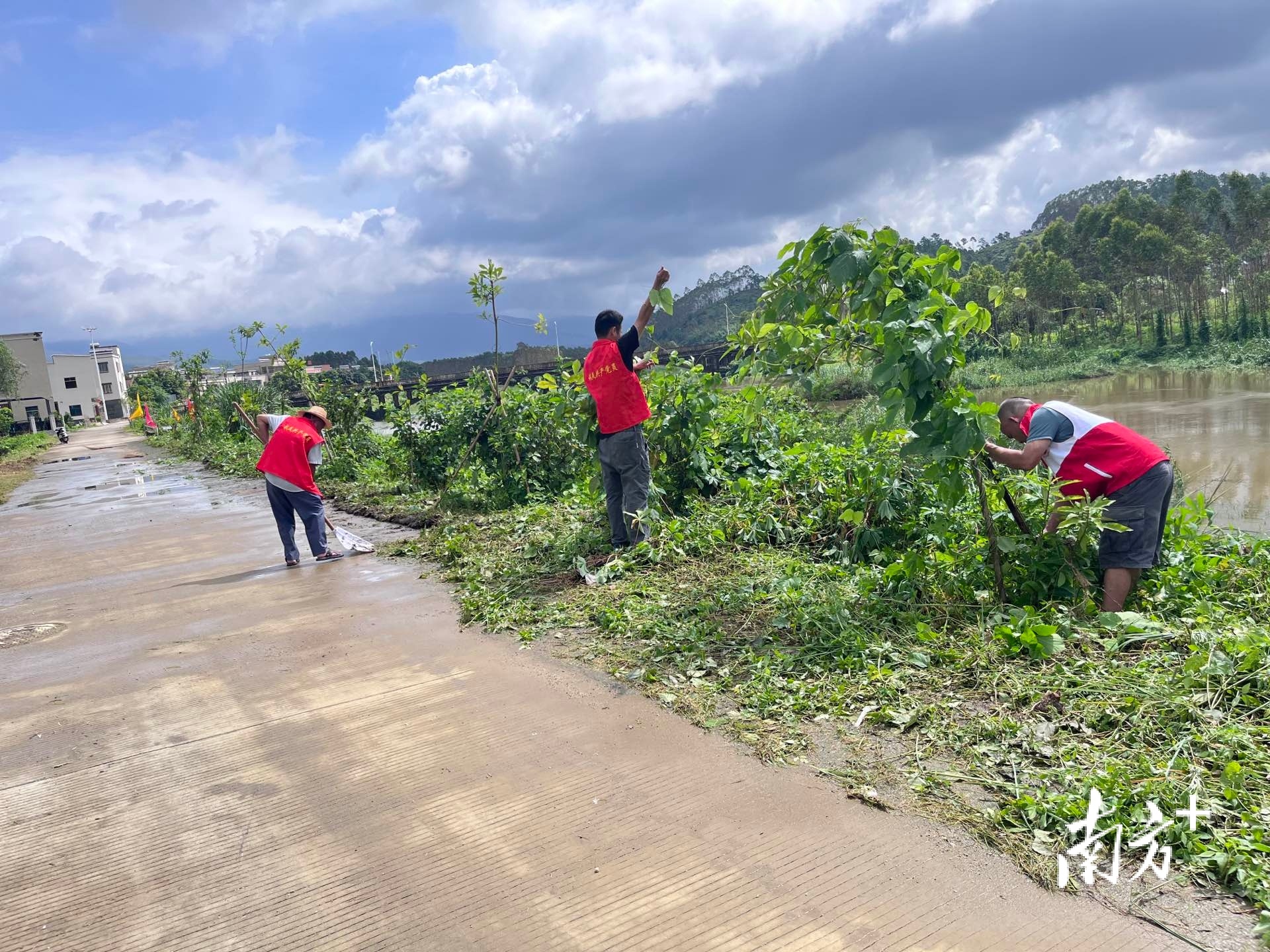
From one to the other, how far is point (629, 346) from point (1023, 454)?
8.87 feet

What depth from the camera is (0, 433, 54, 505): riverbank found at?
19.9m

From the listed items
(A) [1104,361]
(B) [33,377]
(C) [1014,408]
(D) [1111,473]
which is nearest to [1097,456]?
(D) [1111,473]

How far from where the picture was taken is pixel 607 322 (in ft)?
20.4

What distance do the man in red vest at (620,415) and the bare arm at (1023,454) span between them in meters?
2.45

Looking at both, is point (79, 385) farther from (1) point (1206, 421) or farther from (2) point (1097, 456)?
(2) point (1097, 456)

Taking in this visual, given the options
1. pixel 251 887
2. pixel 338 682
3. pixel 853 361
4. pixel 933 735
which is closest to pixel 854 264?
pixel 853 361

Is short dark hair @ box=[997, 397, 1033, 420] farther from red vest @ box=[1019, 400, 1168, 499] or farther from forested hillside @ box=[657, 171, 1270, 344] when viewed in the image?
forested hillside @ box=[657, 171, 1270, 344]

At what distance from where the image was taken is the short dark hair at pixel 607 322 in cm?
618

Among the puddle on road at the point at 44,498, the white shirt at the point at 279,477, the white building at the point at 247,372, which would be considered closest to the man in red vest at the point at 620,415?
the white shirt at the point at 279,477

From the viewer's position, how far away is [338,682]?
432cm

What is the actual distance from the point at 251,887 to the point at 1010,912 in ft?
7.16

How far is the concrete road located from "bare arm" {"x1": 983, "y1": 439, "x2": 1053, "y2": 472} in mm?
2204

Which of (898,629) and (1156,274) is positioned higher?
(1156,274)

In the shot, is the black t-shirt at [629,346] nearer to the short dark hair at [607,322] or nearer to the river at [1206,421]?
the short dark hair at [607,322]
